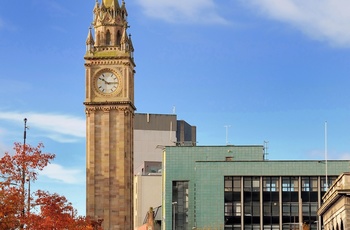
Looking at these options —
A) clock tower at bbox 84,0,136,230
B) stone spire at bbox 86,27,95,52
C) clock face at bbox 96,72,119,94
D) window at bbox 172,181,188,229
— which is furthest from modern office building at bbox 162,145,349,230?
stone spire at bbox 86,27,95,52

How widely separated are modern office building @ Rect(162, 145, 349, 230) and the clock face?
1762 centimetres

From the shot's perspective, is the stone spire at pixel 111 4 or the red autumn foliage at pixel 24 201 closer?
the red autumn foliage at pixel 24 201

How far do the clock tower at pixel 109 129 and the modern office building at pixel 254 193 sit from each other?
846cm

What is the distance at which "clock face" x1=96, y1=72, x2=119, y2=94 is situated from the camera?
568 ft

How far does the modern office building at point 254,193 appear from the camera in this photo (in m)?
160

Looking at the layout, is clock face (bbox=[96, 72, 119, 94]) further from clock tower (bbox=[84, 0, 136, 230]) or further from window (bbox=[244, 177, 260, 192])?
window (bbox=[244, 177, 260, 192])

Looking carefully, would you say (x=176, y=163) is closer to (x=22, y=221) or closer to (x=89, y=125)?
(x=89, y=125)

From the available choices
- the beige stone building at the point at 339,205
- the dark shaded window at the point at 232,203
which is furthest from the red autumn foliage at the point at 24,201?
the dark shaded window at the point at 232,203

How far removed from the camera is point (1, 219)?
311ft

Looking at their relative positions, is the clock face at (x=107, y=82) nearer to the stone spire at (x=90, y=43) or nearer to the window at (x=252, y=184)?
the stone spire at (x=90, y=43)

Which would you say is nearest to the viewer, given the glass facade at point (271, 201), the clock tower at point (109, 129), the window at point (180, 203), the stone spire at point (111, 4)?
the glass facade at point (271, 201)

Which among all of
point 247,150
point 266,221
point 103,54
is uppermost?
point 103,54

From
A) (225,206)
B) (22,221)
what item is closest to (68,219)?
(22,221)

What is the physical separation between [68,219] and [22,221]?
7542 millimetres
